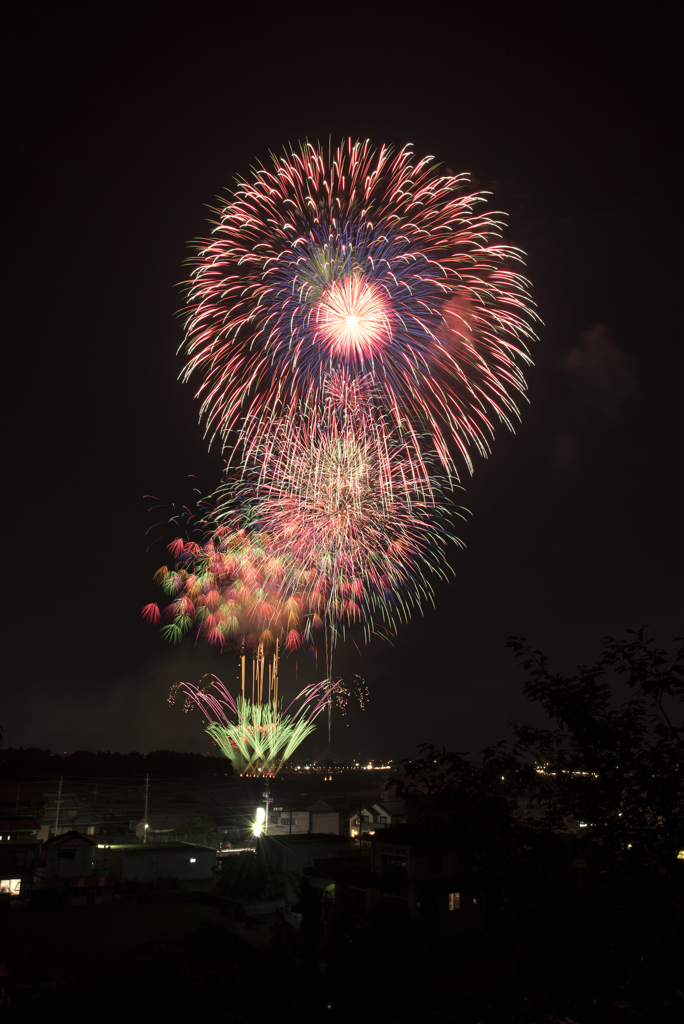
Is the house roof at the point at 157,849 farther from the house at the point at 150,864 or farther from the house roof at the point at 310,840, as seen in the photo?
the house roof at the point at 310,840

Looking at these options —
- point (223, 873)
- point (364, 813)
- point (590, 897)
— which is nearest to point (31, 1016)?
point (590, 897)

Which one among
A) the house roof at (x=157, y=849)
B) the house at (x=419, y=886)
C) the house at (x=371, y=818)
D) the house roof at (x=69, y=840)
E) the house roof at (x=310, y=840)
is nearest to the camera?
the house at (x=419, y=886)

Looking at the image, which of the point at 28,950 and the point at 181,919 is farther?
the point at 181,919

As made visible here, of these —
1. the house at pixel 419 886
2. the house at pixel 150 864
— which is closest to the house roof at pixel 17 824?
the house at pixel 150 864

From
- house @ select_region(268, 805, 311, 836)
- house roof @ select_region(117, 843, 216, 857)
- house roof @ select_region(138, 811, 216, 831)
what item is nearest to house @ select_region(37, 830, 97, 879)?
house roof @ select_region(117, 843, 216, 857)

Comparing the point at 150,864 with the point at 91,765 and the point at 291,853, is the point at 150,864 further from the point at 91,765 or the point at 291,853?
the point at 91,765

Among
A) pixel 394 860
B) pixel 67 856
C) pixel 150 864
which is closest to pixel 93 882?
pixel 150 864

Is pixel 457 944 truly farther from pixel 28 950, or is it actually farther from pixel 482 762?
pixel 482 762
